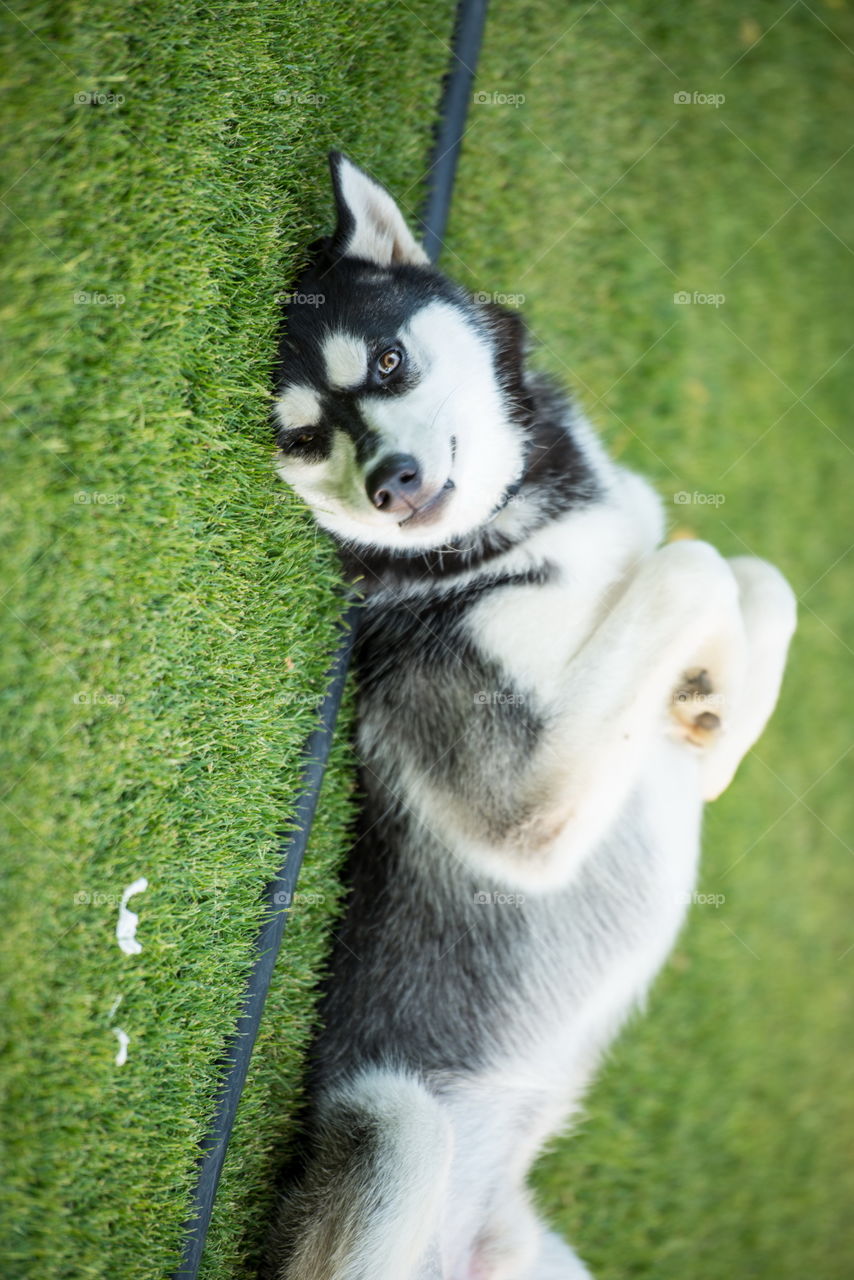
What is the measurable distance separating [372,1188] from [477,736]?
1.17 metres

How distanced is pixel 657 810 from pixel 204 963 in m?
1.27

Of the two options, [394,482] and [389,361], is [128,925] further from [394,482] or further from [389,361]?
[389,361]

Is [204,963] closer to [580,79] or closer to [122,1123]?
[122,1123]

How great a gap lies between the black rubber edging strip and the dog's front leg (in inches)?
19.4

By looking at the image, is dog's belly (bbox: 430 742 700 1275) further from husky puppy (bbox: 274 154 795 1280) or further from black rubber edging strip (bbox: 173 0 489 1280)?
black rubber edging strip (bbox: 173 0 489 1280)

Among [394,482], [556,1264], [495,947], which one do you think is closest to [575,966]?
[495,947]

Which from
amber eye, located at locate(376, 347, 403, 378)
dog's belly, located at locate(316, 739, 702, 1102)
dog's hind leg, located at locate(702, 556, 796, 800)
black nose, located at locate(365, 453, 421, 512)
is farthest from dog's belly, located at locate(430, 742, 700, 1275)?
amber eye, located at locate(376, 347, 403, 378)

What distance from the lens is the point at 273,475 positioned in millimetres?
2484

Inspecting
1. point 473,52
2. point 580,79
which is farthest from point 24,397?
point 580,79

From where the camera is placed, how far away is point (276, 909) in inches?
100

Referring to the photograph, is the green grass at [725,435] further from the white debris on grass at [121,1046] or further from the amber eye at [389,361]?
the white debris on grass at [121,1046]

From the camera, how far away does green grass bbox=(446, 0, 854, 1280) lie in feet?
11.2

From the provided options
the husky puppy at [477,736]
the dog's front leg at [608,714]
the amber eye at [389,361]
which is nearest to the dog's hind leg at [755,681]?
the husky puppy at [477,736]

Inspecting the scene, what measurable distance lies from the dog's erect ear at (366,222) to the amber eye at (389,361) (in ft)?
0.96
